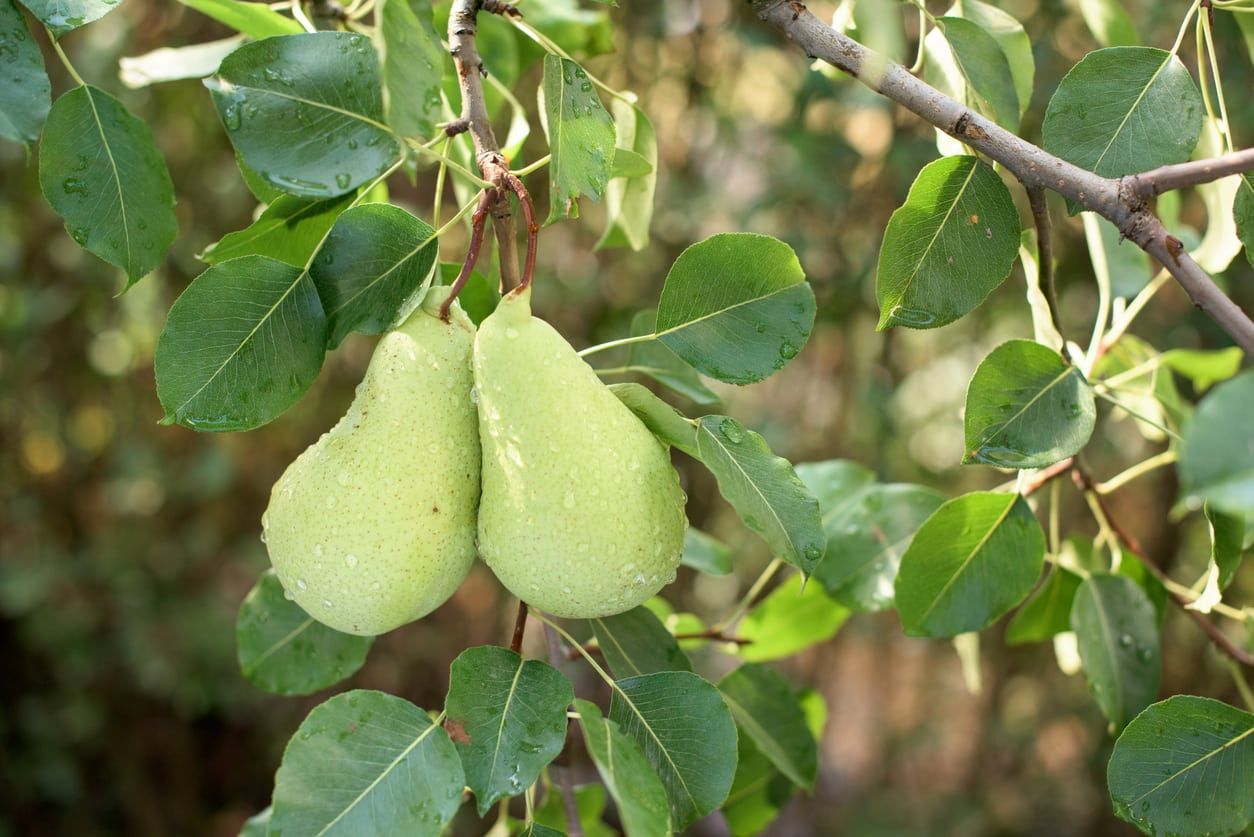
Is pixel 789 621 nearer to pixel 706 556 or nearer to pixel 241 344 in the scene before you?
pixel 706 556

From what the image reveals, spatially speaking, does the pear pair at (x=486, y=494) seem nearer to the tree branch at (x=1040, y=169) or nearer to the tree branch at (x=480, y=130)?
the tree branch at (x=480, y=130)

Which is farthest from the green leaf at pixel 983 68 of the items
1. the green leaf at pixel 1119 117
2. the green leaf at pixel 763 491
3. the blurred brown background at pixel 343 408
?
the blurred brown background at pixel 343 408

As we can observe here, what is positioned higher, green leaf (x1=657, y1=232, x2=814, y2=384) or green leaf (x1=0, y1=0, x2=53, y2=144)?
green leaf (x1=0, y1=0, x2=53, y2=144)

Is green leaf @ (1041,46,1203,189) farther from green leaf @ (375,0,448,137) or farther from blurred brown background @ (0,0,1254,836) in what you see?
blurred brown background @ (0,0,1254,836)

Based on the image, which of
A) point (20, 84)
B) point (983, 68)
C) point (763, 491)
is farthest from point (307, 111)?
point (983, 68)

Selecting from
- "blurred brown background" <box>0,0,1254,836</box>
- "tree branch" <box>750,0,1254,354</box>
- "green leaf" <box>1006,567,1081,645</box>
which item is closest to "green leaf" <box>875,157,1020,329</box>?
"tree branch" <box>750,0,1254,354</box>

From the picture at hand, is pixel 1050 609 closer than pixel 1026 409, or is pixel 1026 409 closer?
pixel 1026 409
